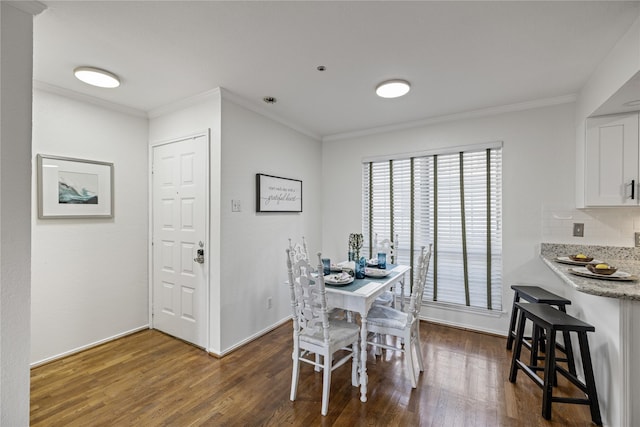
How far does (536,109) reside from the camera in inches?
116

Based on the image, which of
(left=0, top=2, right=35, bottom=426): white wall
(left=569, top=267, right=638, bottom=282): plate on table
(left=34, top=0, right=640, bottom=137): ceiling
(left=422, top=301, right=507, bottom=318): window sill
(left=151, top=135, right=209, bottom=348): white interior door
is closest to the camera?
(left=0, top=2, right=35, bottom=426): white wall

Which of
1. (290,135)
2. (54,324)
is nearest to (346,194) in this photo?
(290,135)

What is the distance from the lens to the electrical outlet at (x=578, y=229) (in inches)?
108

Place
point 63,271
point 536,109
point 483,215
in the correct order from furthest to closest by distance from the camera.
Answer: point 483,215
point 536,109
point 63,271

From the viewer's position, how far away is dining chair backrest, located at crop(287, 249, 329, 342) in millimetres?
1925

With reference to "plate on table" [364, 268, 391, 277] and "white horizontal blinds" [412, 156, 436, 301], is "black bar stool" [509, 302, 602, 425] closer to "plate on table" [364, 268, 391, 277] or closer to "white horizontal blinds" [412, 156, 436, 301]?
"plate on table" [364, 268, 391, 277]

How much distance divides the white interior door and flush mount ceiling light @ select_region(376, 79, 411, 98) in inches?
68.3

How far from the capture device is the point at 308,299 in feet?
6.46

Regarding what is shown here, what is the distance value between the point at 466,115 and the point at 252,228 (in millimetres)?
2746

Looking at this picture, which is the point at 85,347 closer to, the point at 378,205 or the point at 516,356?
the point at 378,205

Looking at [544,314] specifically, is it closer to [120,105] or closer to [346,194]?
[346,194]

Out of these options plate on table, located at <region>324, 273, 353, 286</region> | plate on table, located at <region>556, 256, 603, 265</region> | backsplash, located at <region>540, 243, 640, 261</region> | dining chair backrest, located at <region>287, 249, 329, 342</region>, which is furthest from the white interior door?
backsplash, located at <region>540, 243, 640, 261</region>

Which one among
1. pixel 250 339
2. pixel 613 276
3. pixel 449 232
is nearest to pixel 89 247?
pixel 250 339

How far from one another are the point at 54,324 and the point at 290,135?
308 cm
